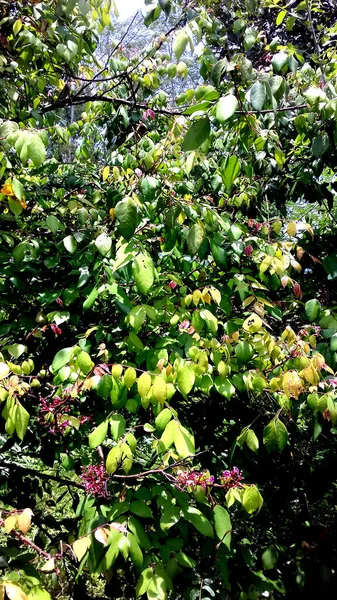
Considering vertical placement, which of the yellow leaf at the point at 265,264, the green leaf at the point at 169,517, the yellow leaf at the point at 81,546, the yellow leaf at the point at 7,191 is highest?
the yellow leaf at the point at 7,191

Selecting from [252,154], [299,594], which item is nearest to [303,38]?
[252,154]

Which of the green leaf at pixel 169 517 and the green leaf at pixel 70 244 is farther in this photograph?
the green leaf at pixel 70 244

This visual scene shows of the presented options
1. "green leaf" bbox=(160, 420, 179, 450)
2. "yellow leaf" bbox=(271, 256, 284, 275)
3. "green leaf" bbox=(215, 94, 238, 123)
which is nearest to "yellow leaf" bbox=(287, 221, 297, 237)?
"yellow leaf" bbox=(271, 256, 284, 275)

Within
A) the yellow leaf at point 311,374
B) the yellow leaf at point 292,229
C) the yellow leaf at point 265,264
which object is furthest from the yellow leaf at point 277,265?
the yellow leaf at point 311,374

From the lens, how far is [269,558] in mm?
1845

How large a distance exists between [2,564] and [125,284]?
2.96 ft

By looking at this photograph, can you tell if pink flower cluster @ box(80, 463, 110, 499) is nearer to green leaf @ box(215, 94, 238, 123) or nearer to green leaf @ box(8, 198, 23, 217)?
green leaf @ box(8, 198, 23, 217)

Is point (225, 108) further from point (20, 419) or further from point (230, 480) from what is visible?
point (230, 480)

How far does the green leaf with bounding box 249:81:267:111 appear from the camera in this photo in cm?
116

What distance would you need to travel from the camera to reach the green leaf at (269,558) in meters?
1.83

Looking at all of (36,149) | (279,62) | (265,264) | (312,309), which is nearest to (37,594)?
(36,149)

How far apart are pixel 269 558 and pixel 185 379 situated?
3.29 feet

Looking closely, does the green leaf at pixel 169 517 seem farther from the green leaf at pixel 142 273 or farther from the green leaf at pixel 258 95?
the green leaf at pixel 258 95

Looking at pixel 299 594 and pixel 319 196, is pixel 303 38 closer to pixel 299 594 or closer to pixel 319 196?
pixel 319 196
